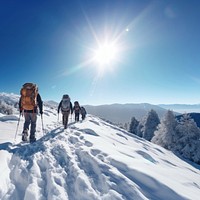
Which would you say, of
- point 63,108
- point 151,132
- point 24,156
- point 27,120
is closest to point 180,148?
point 151,132

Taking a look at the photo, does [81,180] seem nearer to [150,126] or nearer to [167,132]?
[167,132]

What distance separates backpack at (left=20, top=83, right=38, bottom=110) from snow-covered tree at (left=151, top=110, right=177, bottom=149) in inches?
1036

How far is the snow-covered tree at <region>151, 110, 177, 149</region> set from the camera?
31.1 meters

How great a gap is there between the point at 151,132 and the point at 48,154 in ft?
139

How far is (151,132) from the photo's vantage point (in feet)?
152

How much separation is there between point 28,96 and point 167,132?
26.8 metres

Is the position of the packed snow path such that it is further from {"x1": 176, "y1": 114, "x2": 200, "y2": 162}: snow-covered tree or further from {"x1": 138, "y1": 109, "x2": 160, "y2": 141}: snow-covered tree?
{"x1": 138, "y1": 109, "x2": 160, "y2": 141}: snow-covered tree

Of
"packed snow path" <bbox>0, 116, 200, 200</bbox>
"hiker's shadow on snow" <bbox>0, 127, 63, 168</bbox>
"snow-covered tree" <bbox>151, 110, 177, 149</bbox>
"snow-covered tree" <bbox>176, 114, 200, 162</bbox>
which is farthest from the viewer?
"snow-covered tree" <bbox>151, 110, 177, 149</bbox>

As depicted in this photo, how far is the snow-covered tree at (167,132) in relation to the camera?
3106cm

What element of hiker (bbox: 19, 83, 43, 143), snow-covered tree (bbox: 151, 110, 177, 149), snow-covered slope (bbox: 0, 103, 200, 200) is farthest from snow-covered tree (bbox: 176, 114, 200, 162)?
snow-covered slope (bbox: 0, 103, 200, 200)

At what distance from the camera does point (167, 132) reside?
3164 cm

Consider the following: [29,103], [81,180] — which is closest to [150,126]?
[29,103]

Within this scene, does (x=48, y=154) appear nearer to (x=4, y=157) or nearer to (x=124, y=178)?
(x=4, y=157)

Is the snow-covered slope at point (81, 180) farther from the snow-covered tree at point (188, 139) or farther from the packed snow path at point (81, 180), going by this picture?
the snow-covered tree at point (188, 139)
